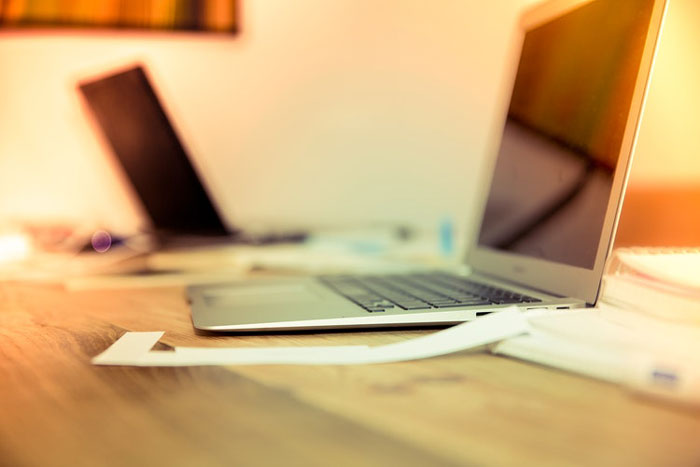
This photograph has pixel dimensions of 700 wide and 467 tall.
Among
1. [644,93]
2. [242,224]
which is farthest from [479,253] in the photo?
[242,224]

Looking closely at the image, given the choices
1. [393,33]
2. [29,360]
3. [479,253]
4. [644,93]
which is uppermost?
[393,33]

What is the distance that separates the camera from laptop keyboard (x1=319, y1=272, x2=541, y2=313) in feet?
2.05

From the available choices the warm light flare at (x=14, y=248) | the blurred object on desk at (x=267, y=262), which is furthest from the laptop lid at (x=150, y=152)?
the warm light flare at (x=14, y=248)

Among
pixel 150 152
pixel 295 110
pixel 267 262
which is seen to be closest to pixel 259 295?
pixel 267 262

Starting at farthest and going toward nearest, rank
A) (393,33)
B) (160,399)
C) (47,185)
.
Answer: (393,33), (47,185), (160,399)

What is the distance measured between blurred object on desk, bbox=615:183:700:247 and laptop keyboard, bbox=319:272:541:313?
406mm

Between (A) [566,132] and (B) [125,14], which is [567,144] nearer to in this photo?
(A) [566,132]

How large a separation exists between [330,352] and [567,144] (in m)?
0.46

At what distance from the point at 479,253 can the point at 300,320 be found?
46cm

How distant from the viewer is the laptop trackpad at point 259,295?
701 mm

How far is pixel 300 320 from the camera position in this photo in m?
0.58

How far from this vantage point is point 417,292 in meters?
0.70

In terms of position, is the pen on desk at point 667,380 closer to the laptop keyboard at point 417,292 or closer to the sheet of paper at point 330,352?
the sheet of paper at point 330,352

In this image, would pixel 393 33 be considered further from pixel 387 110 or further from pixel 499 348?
pixel 499 348
